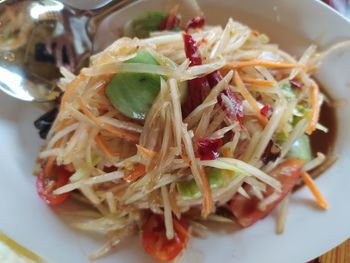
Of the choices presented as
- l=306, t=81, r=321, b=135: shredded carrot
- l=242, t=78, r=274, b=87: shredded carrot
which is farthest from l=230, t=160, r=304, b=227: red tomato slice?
l=242, t=78, r=274, b=87: shredded carrot

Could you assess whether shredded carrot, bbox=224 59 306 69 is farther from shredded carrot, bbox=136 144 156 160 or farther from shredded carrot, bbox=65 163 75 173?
shredded carrot, bbox=65 163 75 173

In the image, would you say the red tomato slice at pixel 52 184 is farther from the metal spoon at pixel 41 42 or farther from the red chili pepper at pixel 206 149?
the red chili pepper at pixel 206 149

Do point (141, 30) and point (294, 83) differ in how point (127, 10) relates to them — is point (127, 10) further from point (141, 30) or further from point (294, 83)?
point (294, 83)

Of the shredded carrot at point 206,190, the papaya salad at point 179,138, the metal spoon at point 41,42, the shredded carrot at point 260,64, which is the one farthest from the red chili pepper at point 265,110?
the metal spoon at point 41,42

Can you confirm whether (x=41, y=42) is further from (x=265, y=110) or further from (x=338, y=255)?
(x=338, y=255)

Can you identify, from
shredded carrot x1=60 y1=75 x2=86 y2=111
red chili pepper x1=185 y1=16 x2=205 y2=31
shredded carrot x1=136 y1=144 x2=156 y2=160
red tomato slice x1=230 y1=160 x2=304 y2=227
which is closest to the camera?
shredded carrot x1=136 y1=144 x2=156 y2=160

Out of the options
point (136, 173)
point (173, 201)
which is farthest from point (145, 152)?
point (173, 201)
